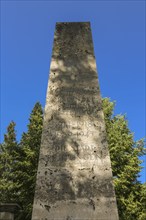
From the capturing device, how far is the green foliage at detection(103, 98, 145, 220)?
1382 cm

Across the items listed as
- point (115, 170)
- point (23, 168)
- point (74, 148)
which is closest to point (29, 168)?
point (23, 168)

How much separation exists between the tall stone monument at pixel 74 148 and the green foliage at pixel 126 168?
1076 centimetres

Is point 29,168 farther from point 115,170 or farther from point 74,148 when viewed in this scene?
point 74,148

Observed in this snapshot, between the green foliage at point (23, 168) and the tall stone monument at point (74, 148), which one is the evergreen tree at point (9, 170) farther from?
the tall stone monument at point (74, 148)

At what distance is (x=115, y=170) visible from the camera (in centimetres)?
1509

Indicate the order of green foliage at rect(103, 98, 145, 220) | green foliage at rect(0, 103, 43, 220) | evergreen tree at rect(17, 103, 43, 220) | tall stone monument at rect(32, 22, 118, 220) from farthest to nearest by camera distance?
green foliage at rect(0, 103, 43, 220)
evergreen tree at rect(17, 103, 43, 220)
green foliage at rect(103, 98, 145, 220)
tall stone monument at rect(32, 22, 118, 220)

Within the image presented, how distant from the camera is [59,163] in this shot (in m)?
3.65

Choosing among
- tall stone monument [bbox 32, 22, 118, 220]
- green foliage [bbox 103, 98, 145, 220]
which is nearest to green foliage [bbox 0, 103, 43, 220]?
green foliage [bbox 103, 98, 145, 220]

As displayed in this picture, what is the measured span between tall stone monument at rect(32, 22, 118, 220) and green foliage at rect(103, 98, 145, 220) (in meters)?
10.8

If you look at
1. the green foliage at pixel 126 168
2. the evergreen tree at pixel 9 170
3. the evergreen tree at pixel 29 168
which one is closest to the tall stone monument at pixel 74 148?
the green foliage at pixel 126 168

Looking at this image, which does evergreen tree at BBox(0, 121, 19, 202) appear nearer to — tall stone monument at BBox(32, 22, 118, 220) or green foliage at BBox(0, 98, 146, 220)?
green foliage at BBox(0, 98, 146, 220)

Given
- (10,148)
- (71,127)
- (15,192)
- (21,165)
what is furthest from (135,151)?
(71,127)

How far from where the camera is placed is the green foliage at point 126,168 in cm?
1382

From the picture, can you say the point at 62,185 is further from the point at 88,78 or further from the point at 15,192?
the point at 15,192
